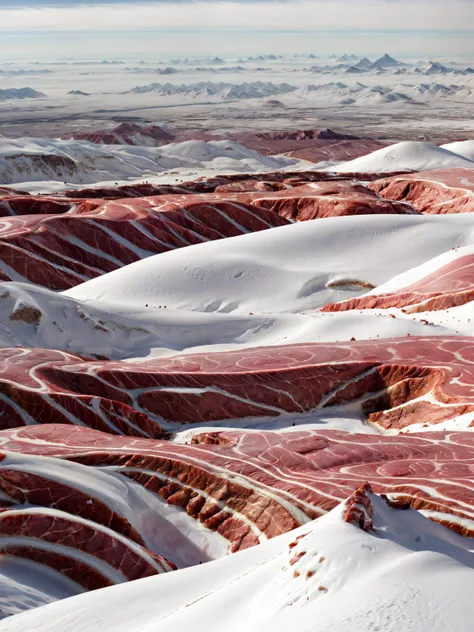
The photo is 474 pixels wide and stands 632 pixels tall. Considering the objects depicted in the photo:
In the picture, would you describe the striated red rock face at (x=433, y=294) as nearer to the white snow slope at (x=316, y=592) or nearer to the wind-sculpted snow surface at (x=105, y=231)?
the wind-sculpted snow surface at (x=105, y=231)

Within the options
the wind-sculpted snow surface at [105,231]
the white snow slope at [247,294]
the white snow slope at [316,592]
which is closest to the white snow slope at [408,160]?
the wind-sculpted snow surface at [105,231]

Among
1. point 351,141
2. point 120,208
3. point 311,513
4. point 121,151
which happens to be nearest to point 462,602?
point 311,513

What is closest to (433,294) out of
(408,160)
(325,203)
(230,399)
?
(230,399)

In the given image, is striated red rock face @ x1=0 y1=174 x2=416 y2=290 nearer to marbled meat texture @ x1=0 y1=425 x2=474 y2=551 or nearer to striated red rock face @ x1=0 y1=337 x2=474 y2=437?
striated red rock face @ x1=0 y1=337 x2=474 y2=437

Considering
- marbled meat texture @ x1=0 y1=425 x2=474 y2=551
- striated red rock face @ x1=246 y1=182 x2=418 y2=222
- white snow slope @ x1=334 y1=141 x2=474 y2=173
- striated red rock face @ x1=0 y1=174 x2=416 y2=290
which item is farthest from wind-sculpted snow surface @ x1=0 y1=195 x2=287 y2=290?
white snow slope @ x1=334 y1=141 x2=474 y2=173

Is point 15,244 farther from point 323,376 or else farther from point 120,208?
point 323,376

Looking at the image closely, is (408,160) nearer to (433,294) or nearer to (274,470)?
(433,294)
